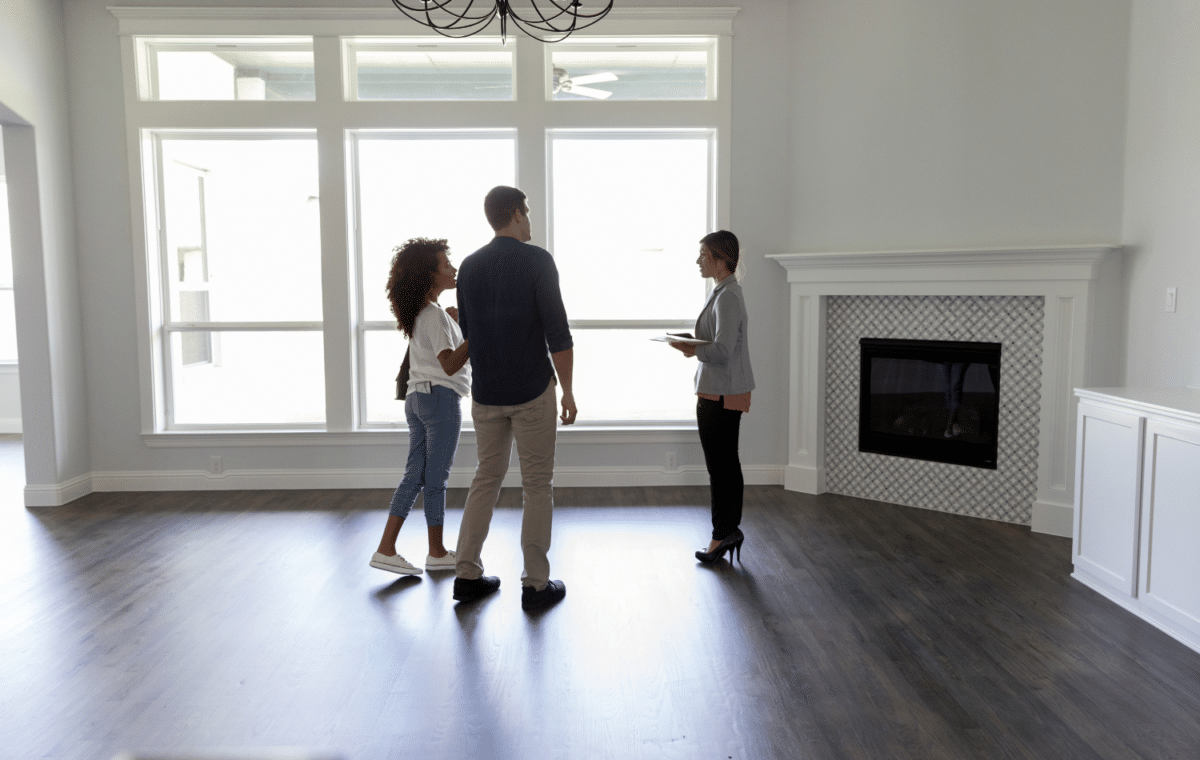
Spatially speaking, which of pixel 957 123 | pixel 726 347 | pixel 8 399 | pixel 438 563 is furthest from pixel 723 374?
pixel 8 399

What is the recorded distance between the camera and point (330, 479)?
5.20 metres

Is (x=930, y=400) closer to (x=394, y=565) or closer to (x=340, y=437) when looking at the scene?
(x=394, y=565)

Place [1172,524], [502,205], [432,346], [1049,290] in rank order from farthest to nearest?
1. [1049,290]
2. [432,346]
3. [502,205]
4. [1172,524]

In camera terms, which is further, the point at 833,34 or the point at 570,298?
the point at 570,298

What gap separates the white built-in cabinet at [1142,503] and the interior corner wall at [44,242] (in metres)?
5.62

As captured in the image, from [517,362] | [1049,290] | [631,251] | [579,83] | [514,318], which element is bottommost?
[517,362]

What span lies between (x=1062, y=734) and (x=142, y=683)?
2.78 m

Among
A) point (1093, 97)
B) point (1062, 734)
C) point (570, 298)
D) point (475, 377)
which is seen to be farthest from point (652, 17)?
point (1062, 734)

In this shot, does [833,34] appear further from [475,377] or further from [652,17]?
[475,377]

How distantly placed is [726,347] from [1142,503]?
1.70 metres

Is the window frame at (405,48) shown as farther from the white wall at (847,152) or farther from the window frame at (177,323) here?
the window frame at (177,323)

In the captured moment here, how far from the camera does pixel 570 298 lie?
5.23 metres

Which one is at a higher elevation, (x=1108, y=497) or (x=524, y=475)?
(x=524, y=475)

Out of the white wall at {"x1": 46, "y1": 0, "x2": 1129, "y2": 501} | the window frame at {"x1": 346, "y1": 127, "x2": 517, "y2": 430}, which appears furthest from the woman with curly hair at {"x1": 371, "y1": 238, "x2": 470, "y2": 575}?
the window frame at {"x1": 346, "y1": 127, "x2": 517, "y2": 430}
